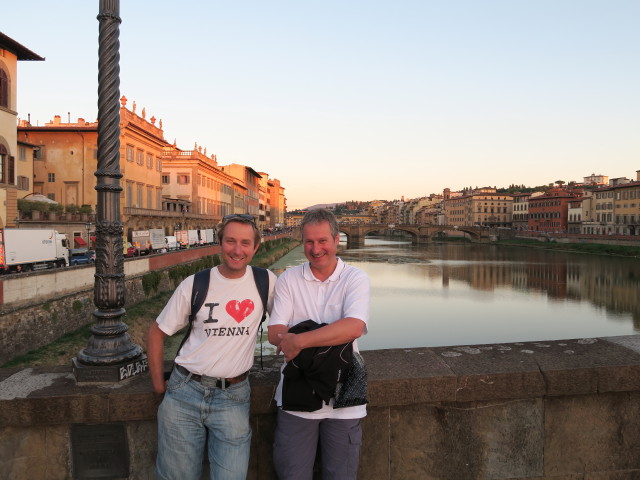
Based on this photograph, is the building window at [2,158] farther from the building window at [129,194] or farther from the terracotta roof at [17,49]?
the building window at [129,194]

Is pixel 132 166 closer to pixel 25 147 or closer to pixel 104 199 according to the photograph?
pixel 25 147

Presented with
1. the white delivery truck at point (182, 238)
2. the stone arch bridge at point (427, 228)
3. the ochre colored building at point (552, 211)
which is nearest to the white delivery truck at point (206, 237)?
the white delivery truck at point (182, 238)

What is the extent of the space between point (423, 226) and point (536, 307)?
64.1 m

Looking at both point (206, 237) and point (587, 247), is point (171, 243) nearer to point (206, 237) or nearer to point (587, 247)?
point (206, 237)

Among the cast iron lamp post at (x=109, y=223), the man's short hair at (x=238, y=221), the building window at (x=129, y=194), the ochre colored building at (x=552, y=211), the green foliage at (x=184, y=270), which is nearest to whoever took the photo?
the man's short hair at (x=238, y=221)

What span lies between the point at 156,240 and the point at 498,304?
61.9ft

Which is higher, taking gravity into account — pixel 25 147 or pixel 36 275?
pixel 25 147

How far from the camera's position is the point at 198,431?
2.22 metres

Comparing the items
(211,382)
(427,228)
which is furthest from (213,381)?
(427,228)

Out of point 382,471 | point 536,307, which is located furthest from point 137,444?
point 536,307

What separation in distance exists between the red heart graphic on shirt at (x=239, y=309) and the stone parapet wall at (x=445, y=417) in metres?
0.48

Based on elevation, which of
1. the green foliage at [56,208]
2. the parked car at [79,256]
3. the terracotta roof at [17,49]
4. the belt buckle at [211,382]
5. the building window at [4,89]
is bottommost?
the parked car at [79,256]

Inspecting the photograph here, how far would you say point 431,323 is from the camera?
19328 mm

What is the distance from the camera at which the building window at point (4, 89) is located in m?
20.4
